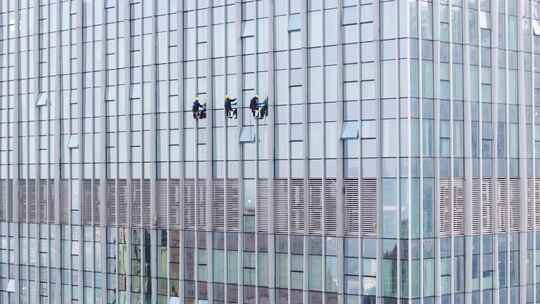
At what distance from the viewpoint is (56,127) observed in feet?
182

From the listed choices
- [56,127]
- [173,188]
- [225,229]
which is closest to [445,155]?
[225,229]

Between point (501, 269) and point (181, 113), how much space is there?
1794 centimetres

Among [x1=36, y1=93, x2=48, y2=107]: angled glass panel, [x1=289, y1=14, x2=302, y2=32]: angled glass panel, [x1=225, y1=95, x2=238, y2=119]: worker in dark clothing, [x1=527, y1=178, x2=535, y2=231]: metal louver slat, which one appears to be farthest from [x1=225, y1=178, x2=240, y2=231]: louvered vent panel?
[x1=36, y1=93, x2=48, y2=107]: angled glass panel

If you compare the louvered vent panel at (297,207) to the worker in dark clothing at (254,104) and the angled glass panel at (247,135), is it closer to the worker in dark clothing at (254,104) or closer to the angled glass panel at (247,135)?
the angled glass panel at (247,135)

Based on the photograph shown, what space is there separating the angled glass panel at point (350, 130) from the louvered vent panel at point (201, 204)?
29.0 ft

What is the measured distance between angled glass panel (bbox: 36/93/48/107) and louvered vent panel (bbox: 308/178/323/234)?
65.6 ft

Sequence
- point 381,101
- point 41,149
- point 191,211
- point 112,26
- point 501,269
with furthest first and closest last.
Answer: point 41,149
point 112,26
point 191,211
point 501,269
point 381,101

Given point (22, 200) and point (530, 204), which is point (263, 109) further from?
point (22, 200)

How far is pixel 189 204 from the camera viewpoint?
161 ft

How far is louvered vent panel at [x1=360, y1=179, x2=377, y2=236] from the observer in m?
42.6

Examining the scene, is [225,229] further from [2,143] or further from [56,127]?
[2,143]

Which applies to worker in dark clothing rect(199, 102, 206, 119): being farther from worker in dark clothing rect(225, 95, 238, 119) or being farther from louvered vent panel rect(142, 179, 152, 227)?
louvered vent panel rect(142, 179, 152, 227)

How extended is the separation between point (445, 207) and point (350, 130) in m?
5.63

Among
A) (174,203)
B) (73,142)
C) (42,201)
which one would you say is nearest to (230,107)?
(174,203)
